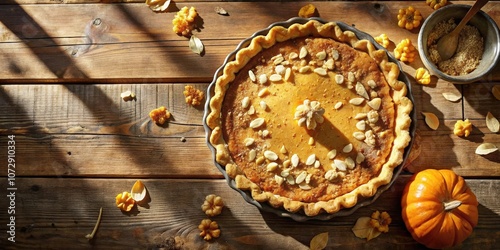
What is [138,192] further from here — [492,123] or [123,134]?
[492,123]

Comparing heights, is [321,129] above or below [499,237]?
above

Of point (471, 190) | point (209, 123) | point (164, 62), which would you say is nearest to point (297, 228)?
point (209, 123)

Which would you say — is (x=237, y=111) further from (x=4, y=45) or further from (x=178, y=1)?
(x=4, y=45)

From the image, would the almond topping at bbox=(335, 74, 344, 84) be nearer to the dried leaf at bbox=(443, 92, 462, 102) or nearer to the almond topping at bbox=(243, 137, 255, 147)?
the almond topping at bbox=(243, 137, 255, 147)

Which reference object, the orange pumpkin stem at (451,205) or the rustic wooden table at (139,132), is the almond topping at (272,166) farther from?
the orange pumpkin stem at (451,205)

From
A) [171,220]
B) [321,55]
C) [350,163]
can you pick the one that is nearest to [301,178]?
[350,163]

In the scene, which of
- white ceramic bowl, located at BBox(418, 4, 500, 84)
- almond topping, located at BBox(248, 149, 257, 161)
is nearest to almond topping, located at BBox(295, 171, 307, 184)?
almond topping, located at BBox(248, 149, 257, 161)

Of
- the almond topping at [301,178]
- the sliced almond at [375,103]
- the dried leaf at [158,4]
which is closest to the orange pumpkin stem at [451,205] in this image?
the sliced almond at [375,103]
